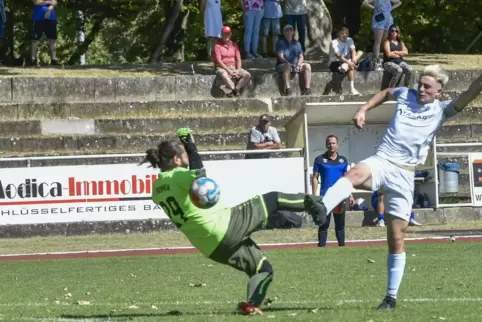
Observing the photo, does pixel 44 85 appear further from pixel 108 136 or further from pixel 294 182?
pixel 294 182

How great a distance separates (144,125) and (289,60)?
3769 mm

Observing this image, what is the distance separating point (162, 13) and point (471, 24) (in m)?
13.0

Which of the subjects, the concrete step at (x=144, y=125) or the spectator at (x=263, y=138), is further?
the concrete step at (x=144, y=125)

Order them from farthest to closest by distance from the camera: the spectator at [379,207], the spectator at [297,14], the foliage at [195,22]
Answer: the foliage at [195,22] < the spectator at [297,14] < the spectator at [379,207]

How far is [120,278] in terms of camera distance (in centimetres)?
1487

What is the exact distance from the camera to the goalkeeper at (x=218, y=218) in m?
9.95

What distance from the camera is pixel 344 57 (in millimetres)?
29328

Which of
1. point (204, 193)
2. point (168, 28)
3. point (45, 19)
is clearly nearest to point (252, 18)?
point (45, 19)

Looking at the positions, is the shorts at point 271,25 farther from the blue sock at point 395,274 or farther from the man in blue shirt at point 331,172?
the blue sock at point 395,274

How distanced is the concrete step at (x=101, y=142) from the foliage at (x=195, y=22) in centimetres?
1657

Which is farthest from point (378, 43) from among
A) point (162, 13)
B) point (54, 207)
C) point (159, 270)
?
point (162, 13)

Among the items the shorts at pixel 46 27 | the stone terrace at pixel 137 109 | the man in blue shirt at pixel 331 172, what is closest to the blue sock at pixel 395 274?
the man in blue shirt at pixel 331 172

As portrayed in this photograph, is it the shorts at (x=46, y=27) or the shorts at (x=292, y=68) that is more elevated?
the shorts at (x=46, y=27)

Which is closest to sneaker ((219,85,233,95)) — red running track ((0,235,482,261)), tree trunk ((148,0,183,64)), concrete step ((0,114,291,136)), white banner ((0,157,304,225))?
concrete step ((0,114,291,136))
